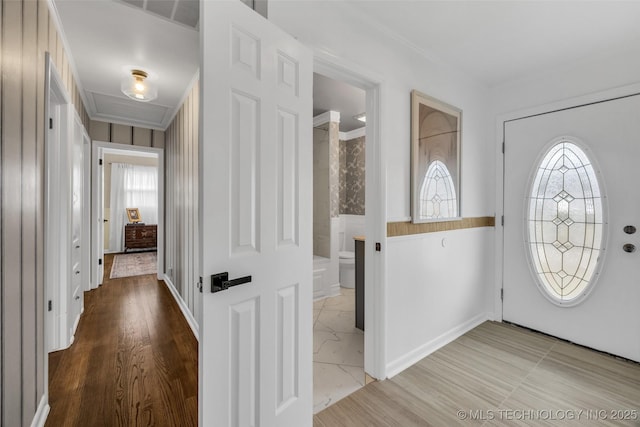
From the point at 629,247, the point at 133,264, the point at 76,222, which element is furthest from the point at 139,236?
the point at 629,247

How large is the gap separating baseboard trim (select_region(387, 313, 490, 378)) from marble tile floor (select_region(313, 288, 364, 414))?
25cm

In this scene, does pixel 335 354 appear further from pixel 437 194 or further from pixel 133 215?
pixel 133 215

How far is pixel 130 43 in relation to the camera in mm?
2287

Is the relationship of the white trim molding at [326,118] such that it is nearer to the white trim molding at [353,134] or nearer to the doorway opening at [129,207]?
the white trim molding at [353,134]

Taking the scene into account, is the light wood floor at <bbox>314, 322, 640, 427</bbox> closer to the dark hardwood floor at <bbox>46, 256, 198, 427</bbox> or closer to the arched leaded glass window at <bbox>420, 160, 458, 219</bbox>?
the dark hardwood floor at <bbox>46, 256, 198, 427</bbox>

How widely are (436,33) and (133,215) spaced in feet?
26.2

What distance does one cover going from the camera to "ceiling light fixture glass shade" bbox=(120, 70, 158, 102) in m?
2.75

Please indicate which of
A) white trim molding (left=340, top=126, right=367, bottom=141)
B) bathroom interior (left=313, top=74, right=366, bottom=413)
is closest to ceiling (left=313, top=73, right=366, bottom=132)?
bathroom interior (left=313, top=74, right=366, bottom=413)

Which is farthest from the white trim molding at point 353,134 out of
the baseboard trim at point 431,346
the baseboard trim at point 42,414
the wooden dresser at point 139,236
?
the wooden dresser at point 139,236

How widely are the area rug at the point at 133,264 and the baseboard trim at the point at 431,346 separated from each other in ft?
15.5

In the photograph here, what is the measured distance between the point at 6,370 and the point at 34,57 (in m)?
1.53

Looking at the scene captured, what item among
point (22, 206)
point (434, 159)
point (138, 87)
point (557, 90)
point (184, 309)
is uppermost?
point (138, 87)

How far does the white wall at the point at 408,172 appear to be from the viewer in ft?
5.76

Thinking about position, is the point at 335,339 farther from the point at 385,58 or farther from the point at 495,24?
the point at 495,24
